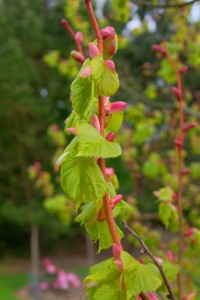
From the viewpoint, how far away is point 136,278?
0.61 m

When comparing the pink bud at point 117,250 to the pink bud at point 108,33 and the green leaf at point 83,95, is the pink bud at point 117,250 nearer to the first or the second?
the green leaf at point 83,95

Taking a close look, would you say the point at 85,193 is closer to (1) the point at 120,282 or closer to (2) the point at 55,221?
(1) the point at 120,282

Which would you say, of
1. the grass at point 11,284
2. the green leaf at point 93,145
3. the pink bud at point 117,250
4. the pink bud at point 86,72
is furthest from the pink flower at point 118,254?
the grass at point 11,284

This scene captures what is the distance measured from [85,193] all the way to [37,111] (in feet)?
29.7

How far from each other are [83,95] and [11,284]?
933 centimetres

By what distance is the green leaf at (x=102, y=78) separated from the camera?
0.62m

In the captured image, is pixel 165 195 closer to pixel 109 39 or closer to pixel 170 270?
pixel 170 270

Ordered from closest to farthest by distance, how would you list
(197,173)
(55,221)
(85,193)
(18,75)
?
(85,193), (197,173), (18,75), (55,221)

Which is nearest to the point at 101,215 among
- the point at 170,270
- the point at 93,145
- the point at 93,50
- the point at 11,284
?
the point at 93,145

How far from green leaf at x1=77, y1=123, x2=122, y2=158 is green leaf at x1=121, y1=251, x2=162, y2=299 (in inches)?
5.2

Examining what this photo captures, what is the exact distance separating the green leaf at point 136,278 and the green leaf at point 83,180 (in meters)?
0.09

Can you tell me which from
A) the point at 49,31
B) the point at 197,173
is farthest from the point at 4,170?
the point at 197,173

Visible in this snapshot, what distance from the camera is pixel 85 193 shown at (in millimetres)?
608

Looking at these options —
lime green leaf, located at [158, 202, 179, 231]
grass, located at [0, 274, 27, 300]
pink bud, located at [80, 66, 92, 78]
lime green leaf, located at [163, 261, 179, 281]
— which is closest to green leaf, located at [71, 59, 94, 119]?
pink bud, located at [80, 66, 92, 78]
